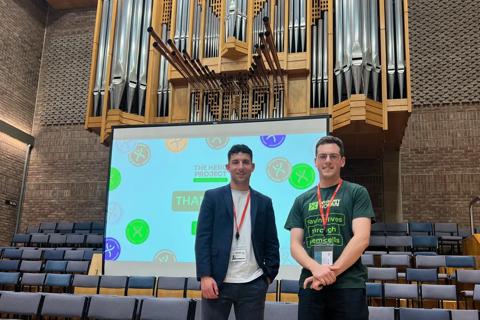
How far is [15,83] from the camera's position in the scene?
10930 millimetres

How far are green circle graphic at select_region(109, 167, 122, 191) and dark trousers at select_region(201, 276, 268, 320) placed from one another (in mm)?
4687

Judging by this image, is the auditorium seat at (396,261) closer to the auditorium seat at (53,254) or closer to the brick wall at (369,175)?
the brick wall at (369,175)

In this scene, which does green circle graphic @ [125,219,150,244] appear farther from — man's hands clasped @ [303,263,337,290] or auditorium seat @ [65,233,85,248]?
man's hands clasped @ [303,263,337,290]

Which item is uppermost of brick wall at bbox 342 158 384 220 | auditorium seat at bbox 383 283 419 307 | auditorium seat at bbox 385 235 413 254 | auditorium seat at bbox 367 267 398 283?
brick wall at bbox 342 158 384 220

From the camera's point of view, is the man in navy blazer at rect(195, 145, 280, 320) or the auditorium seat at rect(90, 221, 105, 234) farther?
the auditorium seat at rect(90, 221, 105, 234)

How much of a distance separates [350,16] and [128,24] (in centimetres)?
405

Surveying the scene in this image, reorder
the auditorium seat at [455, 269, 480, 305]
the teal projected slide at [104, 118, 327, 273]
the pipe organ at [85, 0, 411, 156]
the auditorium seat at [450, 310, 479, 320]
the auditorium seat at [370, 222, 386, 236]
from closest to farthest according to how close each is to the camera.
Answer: the auditorium seat at [450, 310, 479, 320]
the auditorium seat at [455, 269, 480, 305]
the teal projected slide at [104, 118, 327, 273]
the pipe organ at [85, 0, 411, 156]
the auditorium seat at [370, 222, 386, 236]

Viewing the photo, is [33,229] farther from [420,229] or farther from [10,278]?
[420,229]

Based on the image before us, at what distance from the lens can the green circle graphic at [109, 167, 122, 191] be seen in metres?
6.87

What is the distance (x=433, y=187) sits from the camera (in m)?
9.19

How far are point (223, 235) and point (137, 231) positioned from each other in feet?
14.2

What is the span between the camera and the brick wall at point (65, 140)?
10891mm

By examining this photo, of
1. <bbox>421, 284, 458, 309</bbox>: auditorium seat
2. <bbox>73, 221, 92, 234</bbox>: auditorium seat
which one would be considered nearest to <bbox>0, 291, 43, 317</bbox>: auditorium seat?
<bbox>421, 284, 458, 309</bbox>: auditorium seat

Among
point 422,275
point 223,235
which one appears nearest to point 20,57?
point 422,275
